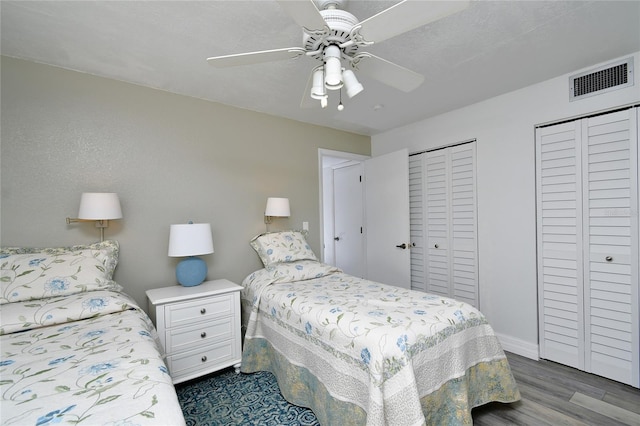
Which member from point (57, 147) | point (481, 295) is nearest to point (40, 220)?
point (57, 147)

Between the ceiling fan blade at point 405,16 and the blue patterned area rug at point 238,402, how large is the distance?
6.98 feet

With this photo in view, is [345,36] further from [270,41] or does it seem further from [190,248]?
[190,248]

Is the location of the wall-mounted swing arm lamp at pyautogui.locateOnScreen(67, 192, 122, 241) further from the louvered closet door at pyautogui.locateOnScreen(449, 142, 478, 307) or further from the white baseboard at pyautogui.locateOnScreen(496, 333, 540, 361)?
the white baseboard at pyautogui.locateOnScreen(496, 333, 540, 361)

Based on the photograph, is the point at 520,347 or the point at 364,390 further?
the point at 520,347

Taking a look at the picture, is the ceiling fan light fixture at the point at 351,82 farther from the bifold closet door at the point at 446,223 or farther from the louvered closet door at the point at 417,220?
the louvered closet door at the point at 417,220

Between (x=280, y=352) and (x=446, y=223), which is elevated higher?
(x=446, y=223)

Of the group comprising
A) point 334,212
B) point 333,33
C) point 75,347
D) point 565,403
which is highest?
point 333,33

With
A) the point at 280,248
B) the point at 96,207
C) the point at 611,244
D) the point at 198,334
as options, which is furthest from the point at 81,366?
the point at 611,244

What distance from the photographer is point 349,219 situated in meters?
4.36

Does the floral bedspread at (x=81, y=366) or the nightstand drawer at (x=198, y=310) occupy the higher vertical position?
the floral bedspread at (x=81, y=366)

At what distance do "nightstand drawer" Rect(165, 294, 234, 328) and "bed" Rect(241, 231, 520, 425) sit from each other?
23 cm

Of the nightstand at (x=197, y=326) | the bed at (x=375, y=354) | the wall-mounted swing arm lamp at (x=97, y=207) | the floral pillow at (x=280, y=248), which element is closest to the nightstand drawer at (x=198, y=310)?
the nightstand at (x=197, y=326)

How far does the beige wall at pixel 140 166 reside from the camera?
2.00 metres

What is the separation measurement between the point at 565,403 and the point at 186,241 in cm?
289
